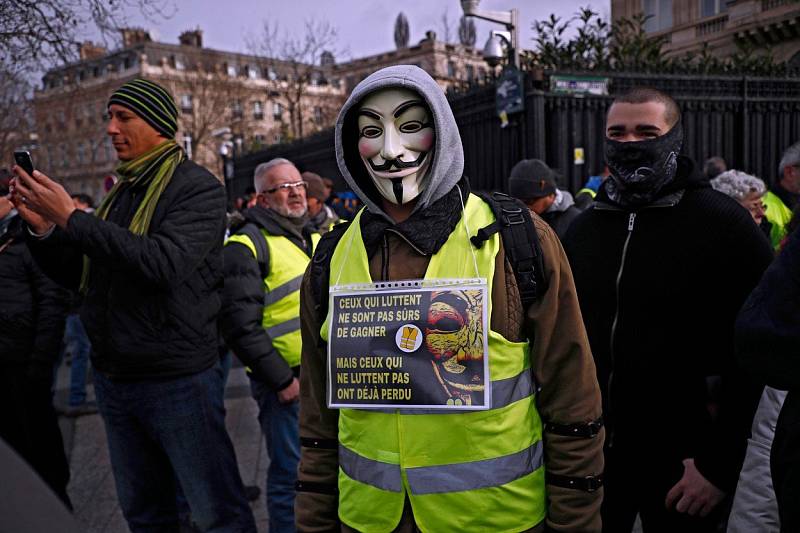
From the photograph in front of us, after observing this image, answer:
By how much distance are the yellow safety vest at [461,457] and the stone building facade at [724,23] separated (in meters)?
18.6

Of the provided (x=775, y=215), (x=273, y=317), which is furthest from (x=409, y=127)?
(x=775, y=215)

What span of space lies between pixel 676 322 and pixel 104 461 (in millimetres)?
4551

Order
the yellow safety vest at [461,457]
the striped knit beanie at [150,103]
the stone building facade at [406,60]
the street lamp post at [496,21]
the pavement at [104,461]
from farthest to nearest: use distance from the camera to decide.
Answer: the stone building facade at [406,60] → the street lamp post at [496,21] → the pavement at [104,461] → the striped knit beanie at [150,103] → the yellow safety vest at [461,457]

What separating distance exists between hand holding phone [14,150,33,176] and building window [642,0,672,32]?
2389 centimetres

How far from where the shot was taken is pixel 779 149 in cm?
954

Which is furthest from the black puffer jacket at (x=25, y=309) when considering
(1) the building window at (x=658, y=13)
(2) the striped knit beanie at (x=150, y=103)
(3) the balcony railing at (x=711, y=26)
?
(1) the building window at (x=658, y=13)

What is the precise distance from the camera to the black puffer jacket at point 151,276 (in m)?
2.55

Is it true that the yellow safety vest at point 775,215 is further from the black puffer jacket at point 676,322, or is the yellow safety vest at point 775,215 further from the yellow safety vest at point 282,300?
the yellow safety vest at point 282,300

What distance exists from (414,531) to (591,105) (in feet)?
24.0

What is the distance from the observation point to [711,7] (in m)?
21.8

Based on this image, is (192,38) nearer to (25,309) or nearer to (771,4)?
(771,4)

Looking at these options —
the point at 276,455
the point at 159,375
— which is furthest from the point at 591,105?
the point at 159,375

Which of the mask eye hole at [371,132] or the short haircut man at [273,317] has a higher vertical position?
the mask eye hole at [371,132]

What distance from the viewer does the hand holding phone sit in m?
2.55
